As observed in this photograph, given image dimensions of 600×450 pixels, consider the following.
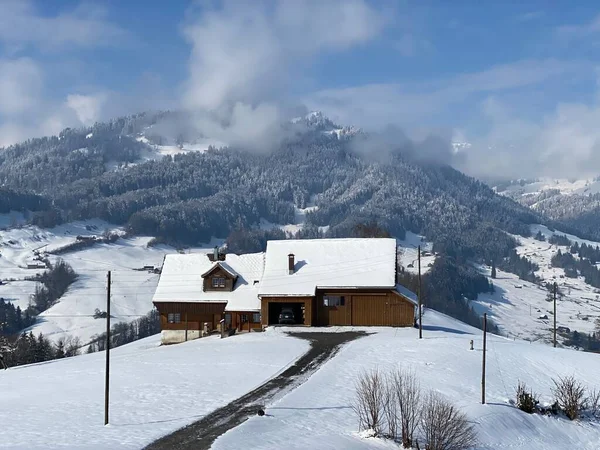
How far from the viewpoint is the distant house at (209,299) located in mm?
62844

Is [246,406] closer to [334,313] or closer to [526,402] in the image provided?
[526,402]

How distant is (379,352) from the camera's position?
4822 centimetres

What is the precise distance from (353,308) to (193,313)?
50.4ft

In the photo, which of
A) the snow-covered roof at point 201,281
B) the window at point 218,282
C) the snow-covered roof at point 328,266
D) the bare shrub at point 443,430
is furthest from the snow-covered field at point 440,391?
the window at point 218,282

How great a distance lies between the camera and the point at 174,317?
6525 centimetres

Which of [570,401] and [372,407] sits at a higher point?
[372,407]

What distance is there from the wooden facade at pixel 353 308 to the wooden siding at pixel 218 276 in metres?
A: 4.89

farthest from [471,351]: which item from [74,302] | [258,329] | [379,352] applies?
[74,302]

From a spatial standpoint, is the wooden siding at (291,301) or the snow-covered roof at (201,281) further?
the snow-covered roof at (201,281)

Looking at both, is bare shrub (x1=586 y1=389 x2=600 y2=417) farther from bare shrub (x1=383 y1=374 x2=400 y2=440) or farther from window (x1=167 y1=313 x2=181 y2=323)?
window (x1=167 y1=313 x2=181 y2=323)

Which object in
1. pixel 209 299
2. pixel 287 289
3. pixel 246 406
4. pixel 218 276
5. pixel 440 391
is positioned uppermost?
pixel 218 276

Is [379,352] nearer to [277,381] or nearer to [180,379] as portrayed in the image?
A: [277,381]

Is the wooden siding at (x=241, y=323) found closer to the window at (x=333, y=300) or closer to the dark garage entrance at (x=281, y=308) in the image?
the dark garage entrance at (x=281, y=308)

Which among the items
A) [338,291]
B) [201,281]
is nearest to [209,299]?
[201,281]
